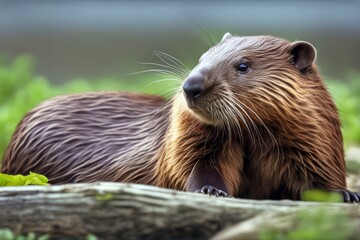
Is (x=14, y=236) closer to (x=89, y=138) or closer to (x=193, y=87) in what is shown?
(x=193, y=87)

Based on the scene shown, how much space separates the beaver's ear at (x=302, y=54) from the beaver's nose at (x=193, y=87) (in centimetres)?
68

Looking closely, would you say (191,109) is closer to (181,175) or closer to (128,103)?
(181,175)

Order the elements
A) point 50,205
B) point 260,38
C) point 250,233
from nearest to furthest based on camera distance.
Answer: point 250,233 → point 50,205 → point 260,38

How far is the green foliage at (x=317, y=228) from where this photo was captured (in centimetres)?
356

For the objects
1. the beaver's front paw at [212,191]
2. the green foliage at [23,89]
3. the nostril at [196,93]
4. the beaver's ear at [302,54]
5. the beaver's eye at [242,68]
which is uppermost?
the beaver's ear at [302,54]

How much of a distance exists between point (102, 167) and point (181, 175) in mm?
862

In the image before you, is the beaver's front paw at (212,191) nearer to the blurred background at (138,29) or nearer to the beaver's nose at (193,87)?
the beaver's nose at (193,87)

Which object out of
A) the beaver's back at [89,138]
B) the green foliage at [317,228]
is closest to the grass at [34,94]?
the beaver's back at [89,138]

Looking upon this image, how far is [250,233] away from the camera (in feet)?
12.4

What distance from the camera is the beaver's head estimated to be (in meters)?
5.19

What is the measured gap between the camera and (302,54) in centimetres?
555

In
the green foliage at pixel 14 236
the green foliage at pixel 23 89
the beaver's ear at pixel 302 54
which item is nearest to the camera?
the green foliage at pixel 14 236

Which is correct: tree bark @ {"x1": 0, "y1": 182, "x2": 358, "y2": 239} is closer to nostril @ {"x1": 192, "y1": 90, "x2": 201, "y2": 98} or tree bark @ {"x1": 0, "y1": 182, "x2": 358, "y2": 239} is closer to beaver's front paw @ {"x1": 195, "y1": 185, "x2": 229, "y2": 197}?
beaver's front paw @ {"x1": 195, "y1": 185, "x2": 229, "y2": 197}

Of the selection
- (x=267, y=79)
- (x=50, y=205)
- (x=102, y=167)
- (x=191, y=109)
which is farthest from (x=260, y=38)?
(x=50, y=205)
